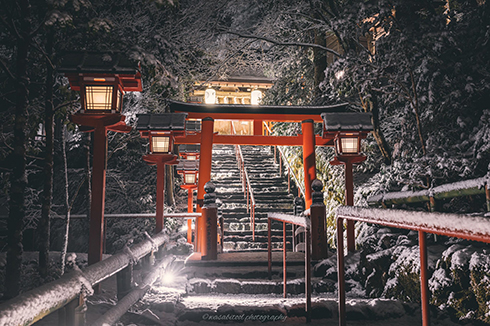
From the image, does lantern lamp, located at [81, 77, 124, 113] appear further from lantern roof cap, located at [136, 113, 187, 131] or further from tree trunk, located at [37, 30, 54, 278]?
lantern roof cap, located at [136, 113, 187, 131]

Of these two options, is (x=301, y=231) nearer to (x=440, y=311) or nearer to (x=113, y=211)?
(x=440, y=311)

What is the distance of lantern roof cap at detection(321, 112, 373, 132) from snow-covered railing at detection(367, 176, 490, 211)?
141cm

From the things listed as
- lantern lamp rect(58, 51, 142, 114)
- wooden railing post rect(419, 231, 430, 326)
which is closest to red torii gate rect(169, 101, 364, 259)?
lantern lamp rect(58, 51, 142, 114)

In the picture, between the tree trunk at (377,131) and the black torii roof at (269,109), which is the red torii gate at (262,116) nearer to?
the black torii roof at (269,109)

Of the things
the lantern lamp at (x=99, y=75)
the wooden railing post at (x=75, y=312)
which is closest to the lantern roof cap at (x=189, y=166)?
the lantern lamp at (x=99, y=75)

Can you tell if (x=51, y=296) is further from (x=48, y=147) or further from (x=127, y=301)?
(x=48, y=147)

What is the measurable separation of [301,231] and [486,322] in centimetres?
427

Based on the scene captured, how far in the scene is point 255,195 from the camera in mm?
12492

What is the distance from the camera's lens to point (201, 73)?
10.7m

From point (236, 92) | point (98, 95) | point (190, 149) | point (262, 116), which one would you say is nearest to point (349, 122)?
point (262, 116)

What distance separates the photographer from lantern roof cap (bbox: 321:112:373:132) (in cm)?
646

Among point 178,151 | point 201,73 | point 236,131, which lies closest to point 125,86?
point 201,73

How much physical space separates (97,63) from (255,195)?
29.6ft

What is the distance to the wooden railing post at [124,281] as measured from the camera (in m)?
3.25
